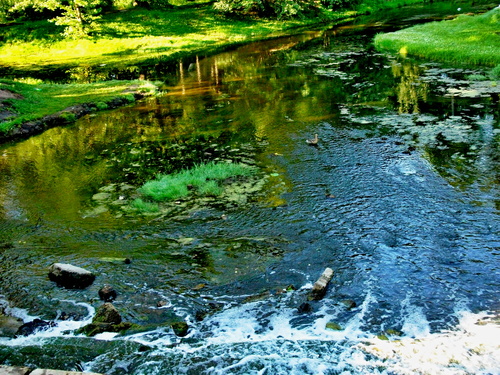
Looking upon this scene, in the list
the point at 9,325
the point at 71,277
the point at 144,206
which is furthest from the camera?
the point at 144,206

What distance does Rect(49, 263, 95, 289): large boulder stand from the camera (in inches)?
279

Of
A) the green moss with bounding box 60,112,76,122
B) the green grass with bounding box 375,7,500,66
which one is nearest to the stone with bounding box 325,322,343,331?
the green moss with bounding box 60,112,76,122

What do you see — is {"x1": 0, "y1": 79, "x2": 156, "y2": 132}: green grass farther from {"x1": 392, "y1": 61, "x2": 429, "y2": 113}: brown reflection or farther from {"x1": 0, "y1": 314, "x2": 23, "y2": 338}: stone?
{"x1": 392, "y1": 61, "x2": 429, "y2": 113}: brown reflection

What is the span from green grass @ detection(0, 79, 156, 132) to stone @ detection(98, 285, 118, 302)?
12203 mm

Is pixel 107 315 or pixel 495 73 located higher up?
pixel 495 73

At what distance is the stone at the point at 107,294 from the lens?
675cm

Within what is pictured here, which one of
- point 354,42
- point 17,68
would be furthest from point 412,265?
point 17,68

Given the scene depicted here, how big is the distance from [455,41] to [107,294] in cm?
2555

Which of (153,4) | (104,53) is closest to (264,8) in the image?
(153,4)

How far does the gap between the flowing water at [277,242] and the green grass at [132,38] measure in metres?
20.1

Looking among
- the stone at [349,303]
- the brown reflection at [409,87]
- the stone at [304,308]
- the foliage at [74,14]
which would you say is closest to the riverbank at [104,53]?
the foliage at [74,14]

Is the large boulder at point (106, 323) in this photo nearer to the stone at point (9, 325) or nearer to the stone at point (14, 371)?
the stone at point (9, 325)

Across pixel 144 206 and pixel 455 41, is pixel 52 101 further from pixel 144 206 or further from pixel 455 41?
pixel 455 41

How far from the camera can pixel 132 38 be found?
37812 millimetres
